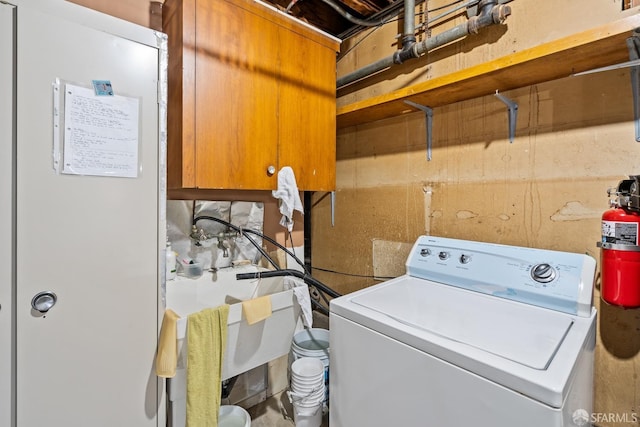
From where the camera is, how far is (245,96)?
158 cm

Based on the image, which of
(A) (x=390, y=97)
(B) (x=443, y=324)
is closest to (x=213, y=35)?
(A) (x=390, y=97)

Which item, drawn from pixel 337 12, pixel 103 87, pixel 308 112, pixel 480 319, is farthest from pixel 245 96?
pixel 480 319

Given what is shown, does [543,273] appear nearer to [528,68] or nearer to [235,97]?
[528,68]

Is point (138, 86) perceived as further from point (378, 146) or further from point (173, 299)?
point (378, 146)

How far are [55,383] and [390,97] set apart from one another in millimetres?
1888

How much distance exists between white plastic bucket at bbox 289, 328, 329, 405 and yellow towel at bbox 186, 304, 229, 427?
56cm

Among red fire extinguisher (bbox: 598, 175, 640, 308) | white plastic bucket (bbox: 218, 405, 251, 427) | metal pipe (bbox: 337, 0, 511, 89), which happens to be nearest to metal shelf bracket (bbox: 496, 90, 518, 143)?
metal pipe (bbox: 337, 0, 511, 89)

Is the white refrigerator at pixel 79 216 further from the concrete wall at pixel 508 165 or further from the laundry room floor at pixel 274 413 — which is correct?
the concrete wall at pixel 508 165

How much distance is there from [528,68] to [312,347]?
1883 millimetres

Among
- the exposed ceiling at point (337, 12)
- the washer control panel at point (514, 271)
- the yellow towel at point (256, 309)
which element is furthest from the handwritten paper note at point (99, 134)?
the washer control panel at point (514, 271)

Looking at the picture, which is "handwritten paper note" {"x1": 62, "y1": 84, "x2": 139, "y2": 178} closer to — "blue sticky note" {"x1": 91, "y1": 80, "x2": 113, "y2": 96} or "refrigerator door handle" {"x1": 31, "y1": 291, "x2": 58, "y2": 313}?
"blue sticky note" {"x1": 91, "y1": 80, "x2": 113, "y2": 96}

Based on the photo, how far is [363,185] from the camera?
2.18 metres

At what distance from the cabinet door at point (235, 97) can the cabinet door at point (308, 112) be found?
0.08m

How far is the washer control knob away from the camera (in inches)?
46.0
